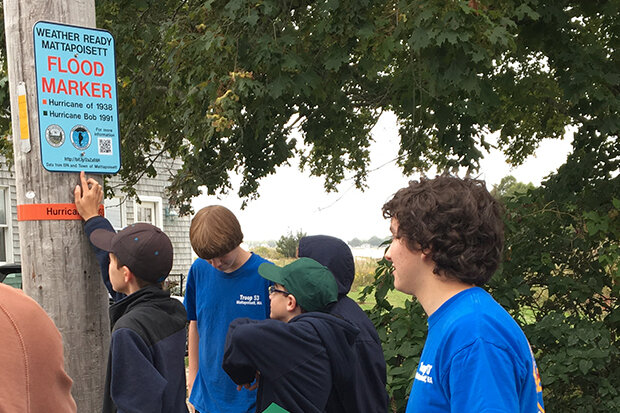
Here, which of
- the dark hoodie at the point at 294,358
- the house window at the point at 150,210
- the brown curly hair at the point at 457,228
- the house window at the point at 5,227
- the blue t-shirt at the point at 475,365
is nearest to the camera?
the blue t-shirt at the point at 475,365

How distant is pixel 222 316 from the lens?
3553 mm

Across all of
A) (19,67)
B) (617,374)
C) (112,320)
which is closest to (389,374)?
(617,374)

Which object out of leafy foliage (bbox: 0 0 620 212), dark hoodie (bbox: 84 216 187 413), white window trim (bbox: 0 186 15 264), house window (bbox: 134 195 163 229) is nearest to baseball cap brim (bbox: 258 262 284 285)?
dark hoodie (bbox: 84 216 187 413)

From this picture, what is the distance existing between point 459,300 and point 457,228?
0.19 m

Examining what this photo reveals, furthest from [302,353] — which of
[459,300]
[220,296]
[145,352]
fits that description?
[220,296]

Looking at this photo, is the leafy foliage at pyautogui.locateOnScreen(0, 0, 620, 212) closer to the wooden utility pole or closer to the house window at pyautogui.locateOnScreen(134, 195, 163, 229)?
the wooden utility pole

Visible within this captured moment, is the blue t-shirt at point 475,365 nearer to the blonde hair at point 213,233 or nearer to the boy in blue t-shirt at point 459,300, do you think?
the boy in blue t-shirt at point 459,300

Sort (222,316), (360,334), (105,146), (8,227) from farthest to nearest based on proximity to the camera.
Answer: (8,227) < (222,316) < (105,146) < (360,334)

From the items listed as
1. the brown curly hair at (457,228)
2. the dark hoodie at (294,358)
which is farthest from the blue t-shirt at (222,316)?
the brown curly hair at (457,228)

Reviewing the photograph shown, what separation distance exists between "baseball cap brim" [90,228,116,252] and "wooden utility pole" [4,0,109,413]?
0.39 ft

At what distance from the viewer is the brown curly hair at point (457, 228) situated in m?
1.77

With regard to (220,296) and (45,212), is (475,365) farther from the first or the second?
(220,296)

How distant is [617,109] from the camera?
593 centimetres

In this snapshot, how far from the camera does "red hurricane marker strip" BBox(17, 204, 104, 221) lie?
290 centimetres
